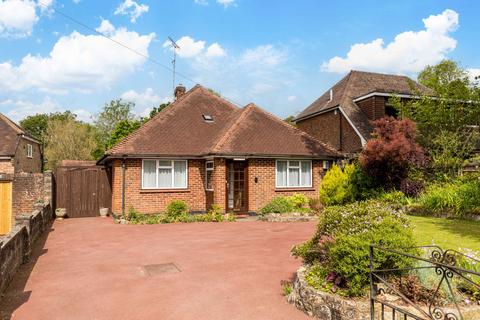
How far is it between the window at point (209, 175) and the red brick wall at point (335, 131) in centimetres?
887

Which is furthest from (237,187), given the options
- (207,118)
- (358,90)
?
(358,90)

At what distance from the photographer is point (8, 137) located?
2995 cm

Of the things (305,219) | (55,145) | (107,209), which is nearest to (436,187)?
(305,219)

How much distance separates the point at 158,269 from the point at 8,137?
28269 millimetres

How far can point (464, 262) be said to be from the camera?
18.2 ft

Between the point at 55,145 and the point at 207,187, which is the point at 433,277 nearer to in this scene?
the point at 207,187

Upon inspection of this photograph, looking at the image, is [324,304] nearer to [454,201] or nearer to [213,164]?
[454,201]

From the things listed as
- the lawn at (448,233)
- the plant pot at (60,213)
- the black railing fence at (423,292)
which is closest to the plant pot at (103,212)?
the plant pot at (60,213)

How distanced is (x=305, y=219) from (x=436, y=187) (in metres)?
5.40

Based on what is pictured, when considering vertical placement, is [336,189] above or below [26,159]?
below

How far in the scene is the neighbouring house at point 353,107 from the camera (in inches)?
835

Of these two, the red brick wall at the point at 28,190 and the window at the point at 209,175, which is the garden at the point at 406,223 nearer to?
the window at the point at 209,175

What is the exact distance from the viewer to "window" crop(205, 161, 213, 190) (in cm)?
1719

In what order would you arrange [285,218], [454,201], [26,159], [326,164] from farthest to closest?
[26,159], [326,164], [285,218], [454,201]
